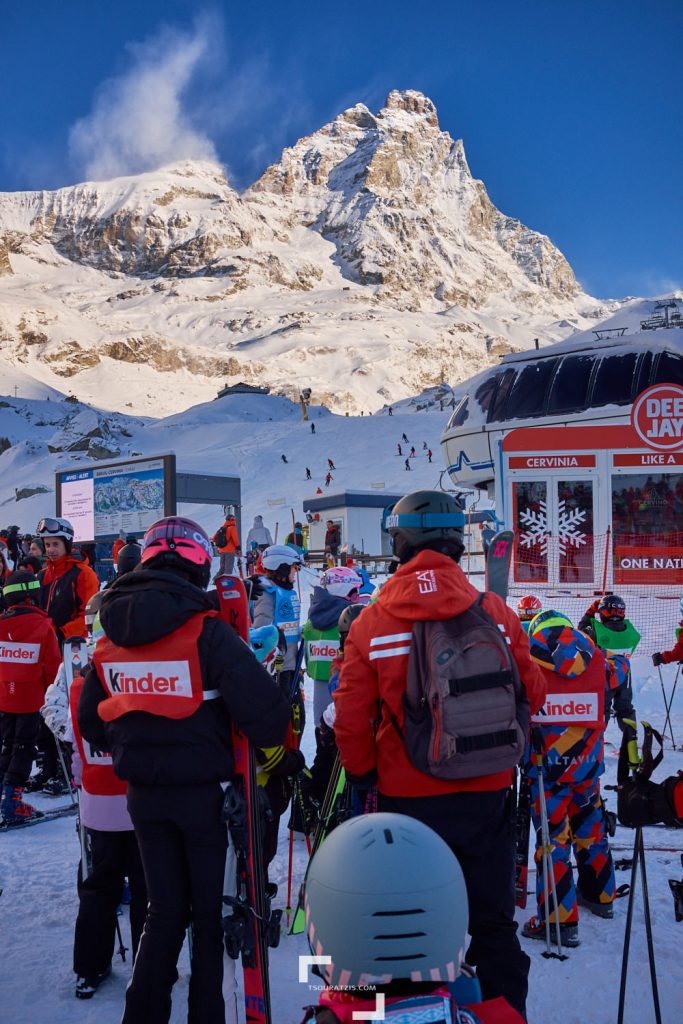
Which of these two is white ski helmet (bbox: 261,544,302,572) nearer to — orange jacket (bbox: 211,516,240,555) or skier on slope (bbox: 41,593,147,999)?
skier on slope (bbox: 41,593,147,999)

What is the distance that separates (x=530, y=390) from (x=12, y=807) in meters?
14.7

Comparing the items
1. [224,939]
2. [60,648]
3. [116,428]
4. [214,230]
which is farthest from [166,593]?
[214,230]

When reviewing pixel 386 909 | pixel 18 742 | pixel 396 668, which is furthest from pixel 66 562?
pixel 386 909

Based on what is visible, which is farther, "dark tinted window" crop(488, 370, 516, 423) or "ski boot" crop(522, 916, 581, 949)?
"dark tinted window" crop(488, 370, 516, 423)

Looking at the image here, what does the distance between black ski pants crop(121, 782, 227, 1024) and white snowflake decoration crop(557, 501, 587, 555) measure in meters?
12.3

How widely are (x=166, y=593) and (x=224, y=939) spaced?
1.19 metres

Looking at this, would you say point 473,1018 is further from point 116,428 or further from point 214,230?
point 214,230

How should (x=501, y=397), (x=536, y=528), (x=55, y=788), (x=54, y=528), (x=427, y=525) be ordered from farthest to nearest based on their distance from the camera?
1. (x=501, y=397)
2. (x=536, y=528)
3. (x=54, y=528)
4. (x=55, y=788)
5. (x=427, y=525)

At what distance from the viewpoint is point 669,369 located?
16781mm

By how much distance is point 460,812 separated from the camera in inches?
105

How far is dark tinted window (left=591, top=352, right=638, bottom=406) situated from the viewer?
16.3 m

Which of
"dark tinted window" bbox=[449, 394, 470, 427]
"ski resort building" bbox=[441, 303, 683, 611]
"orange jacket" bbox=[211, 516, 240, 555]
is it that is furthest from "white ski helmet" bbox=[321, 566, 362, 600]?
"dark tinted window" bbox=[449, 394, 470, 427]

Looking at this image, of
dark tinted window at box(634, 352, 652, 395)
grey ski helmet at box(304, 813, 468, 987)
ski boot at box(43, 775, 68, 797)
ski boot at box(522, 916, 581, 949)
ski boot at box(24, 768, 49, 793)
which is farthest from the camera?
dark tinted window at box(634, 352, 652, 395)

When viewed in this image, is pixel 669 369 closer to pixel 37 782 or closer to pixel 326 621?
pixel 326 621
